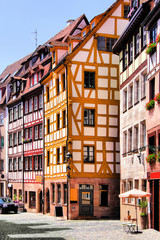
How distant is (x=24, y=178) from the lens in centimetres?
4962

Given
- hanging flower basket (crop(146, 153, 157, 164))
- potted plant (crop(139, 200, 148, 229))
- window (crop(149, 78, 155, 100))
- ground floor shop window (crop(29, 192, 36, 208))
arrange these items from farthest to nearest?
ground floor shop window (crop(29, 192, 36, 208))
potted plant (crop(139, 200, 148, 229))
window (crop(149, 78, 155, 100))
hanging flower basket (crop(146, 153, 157, 164))

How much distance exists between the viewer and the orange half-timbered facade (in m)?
36.4

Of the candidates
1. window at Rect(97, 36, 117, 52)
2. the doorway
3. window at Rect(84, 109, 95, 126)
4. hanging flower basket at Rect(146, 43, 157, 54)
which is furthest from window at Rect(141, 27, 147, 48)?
the doorway

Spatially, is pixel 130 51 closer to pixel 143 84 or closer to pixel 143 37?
pixel 143 37

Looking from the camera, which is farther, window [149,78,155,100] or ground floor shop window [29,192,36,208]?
ground floor shop window [29,192,36,208]

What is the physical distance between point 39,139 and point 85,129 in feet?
32.8

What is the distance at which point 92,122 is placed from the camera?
37.2 m

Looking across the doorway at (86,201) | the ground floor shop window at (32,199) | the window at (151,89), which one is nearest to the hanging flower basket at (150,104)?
the window at (151,89)

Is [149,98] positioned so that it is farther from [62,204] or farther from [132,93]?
[62,204]

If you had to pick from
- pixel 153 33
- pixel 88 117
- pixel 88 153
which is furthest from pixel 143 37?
pixel 88 153

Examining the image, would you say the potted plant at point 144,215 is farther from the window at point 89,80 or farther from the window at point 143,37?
the window at point 89,80

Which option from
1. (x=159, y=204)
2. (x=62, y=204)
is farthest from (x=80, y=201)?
(x=159, y=204)

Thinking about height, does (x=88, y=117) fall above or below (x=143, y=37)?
below

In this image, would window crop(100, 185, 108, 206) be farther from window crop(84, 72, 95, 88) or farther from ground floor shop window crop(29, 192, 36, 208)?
ground floor shop window crop(29, 192, 36, 208)
